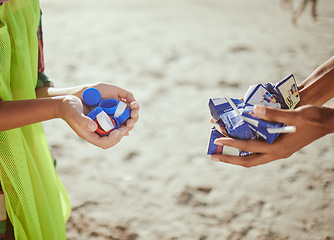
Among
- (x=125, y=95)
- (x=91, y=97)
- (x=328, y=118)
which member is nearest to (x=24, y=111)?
(x=91, y=97)

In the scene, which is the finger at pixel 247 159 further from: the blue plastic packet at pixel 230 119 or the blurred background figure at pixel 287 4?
the blurred background figure at pixel 287 4

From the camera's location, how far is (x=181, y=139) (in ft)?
9.96

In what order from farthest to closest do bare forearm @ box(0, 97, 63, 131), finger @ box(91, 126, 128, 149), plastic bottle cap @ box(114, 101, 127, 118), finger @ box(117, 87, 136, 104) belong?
1. finger @ box(117, 87, 136, 104)
2. plastic bottle cap @ box(114, 101, 127, 118)
3. finger @ box(91, 126, 128, 149)
4. bare forearm @ box(0, 97, 63, 131)

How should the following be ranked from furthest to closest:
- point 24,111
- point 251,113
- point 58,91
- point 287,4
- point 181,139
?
point 287,4 < point 181,139 < point 58,91 < point 251,113 < point 24,111

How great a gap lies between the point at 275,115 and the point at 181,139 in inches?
A: 75.2

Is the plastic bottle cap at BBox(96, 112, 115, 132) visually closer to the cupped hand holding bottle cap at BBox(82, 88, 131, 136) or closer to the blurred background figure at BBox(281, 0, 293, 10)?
the cupped hand holding bottle cap at BBox(82, 88, 131, 136)

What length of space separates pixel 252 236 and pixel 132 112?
1.20 meters

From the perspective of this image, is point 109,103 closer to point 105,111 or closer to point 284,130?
point 105,111

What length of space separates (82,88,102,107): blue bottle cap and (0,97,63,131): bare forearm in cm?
18

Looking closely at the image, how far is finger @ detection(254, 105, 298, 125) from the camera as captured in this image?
114 cm

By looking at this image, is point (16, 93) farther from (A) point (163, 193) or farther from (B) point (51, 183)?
(A) point (163, 193)

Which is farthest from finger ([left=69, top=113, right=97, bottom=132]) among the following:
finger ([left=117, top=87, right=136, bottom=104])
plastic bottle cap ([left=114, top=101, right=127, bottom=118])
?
finger ([left=117, top=87, right=136, bottom=104])

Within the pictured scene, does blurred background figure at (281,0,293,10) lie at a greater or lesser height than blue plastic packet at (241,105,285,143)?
lesser

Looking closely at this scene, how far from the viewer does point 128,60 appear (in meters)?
4.43
